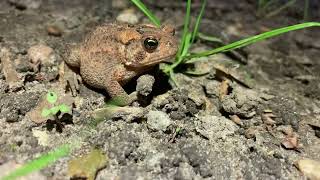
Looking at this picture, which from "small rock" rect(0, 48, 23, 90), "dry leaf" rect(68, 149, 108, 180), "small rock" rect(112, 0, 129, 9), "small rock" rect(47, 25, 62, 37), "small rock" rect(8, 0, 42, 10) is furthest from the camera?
"small rock" rect(112, 0, 129, 9)

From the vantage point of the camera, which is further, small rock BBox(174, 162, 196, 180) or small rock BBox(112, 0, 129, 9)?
small rock BBox(112, 0, 129, 9)

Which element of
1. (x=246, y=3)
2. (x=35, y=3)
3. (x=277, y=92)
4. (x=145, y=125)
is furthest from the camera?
(x=246, y=3)

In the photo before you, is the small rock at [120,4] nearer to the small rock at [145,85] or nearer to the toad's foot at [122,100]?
the small rock at [145,85]

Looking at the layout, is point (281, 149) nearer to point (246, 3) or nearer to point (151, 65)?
point (151, 65)

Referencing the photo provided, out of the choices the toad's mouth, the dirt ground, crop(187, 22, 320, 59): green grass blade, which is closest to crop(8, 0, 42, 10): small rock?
the dirt ground

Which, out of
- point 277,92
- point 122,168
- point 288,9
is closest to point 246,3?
point 288,9

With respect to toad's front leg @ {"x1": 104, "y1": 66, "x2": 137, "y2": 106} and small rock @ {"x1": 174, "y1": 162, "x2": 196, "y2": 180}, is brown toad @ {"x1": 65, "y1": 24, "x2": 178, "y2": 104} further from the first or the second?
small rock @ {"x1": 174, "y1": 162, "x2": 196, "y2": 180}

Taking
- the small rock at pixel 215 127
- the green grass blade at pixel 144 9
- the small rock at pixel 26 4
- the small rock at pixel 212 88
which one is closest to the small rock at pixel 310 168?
the small rock at pixel 215 127

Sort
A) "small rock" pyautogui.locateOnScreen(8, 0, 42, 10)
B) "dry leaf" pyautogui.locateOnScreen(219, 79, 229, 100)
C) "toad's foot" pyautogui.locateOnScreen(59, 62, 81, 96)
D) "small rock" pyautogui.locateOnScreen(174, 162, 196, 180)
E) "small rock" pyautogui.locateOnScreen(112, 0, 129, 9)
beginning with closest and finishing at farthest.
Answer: "small rock" pyautogui.locateOnScreen(174, 162, 196, 180) < "toad's foot" pyautogui.locateOnScreen(59, 62, 81, 96) < "dry leaf" pyautogui.locateOnScreen(219, 79, 229, 100) < "small rock" pyautogui.locateOnScreen(8, 0, 42, 10) < "small rock" pyautogui.locateOnScreen(112, 0, 129, 9)

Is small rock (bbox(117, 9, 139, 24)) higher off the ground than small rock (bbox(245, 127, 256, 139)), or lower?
higher
